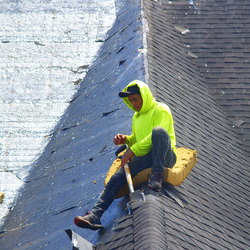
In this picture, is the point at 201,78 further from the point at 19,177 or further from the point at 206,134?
the point at 19,177

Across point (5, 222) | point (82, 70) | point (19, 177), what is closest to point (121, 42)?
point (82, 70)

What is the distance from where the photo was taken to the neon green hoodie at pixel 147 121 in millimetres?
10945

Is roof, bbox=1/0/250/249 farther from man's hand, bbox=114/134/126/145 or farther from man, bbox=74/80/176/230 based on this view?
man's hand, bbox=114/134/126/145

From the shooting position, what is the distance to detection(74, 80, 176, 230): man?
1066cm

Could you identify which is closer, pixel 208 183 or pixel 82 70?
pixel 208 183

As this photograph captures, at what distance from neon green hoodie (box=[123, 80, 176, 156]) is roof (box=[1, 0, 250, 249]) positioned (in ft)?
1.65

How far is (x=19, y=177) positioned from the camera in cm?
1489

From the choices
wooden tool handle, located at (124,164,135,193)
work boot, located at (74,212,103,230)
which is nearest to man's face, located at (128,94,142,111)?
wooden tool handle, located at (124,164,135,193)

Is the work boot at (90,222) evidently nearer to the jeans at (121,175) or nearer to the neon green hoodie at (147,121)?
the jeans at (121,175)

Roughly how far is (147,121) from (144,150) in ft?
1.21

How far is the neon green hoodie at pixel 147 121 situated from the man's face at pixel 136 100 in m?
0.05

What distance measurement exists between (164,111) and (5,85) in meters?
6.32

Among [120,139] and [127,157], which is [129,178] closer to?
[127,157]

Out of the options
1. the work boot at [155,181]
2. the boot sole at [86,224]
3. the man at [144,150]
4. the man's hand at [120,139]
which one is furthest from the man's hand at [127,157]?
the boot sole at [86,224]
